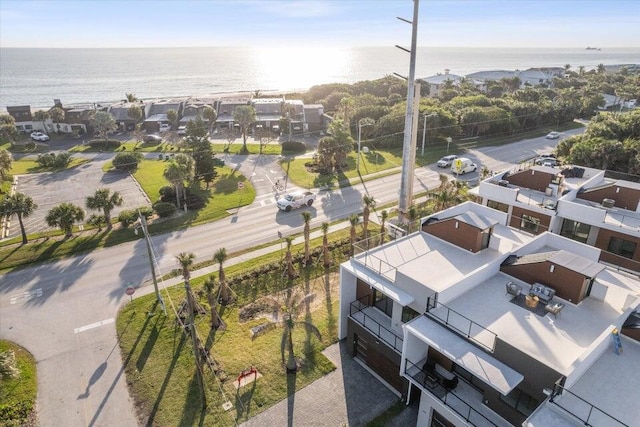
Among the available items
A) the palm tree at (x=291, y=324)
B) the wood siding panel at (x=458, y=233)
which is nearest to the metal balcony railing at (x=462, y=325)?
the wood siding panel at (x=458, y=233)

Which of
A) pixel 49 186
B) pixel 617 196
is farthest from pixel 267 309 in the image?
pixel 49 186

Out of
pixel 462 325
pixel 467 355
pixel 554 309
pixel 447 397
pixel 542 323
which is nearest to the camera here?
pixel 467 355

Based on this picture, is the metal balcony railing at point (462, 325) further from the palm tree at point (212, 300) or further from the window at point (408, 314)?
the palm tree at point (212, 300)

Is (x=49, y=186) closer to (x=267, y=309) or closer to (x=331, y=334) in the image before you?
(x=267, y=309)

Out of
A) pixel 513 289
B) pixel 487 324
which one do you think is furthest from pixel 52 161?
pixel 513 289

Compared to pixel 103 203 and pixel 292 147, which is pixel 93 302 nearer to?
pixel 103 203

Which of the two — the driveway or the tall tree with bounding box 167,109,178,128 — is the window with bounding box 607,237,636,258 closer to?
the driveway
